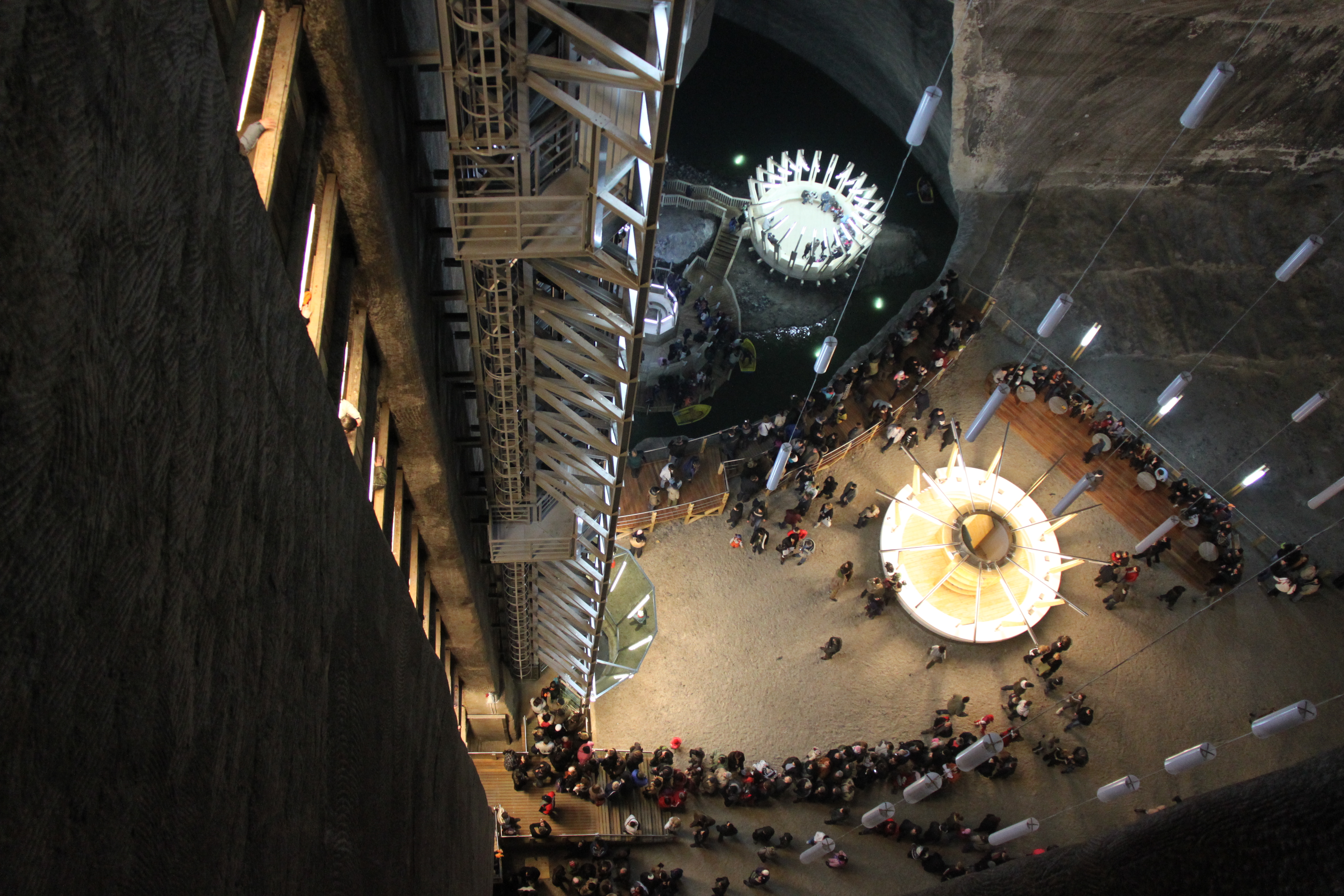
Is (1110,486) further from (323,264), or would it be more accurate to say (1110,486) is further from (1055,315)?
(323,264)

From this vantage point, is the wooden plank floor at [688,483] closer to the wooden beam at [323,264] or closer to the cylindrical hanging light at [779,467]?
the cylindrical hanging light at [779,467]

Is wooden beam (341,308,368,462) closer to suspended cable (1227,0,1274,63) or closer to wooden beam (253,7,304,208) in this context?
wooden beam (253,7,304,208)

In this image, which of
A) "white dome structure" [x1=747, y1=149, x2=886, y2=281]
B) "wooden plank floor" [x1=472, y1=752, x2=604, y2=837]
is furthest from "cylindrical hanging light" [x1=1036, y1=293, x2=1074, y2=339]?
"wooden plank floor" [x1=472, y1=752, x2=604, y2=837]

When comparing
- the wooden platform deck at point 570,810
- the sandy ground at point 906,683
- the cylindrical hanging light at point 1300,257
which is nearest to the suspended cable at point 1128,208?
the cylindrical hanging light at point 1300,257

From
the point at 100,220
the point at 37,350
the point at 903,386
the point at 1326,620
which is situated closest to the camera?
the point at 37,350

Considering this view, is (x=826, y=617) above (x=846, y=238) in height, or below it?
below

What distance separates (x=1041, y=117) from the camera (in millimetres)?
29406

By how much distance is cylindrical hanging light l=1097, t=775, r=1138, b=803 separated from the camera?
17203 millimetres

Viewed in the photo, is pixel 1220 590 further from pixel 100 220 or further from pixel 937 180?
pixel 100 220

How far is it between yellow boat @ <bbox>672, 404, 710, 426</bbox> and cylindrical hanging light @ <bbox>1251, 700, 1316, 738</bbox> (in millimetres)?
13672

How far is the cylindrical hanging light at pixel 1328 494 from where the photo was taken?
22281 mm

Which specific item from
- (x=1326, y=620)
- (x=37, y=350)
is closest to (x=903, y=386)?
(x=1326, y=620)

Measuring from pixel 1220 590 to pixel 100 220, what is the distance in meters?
24.6

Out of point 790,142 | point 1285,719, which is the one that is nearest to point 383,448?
point 1285,719
